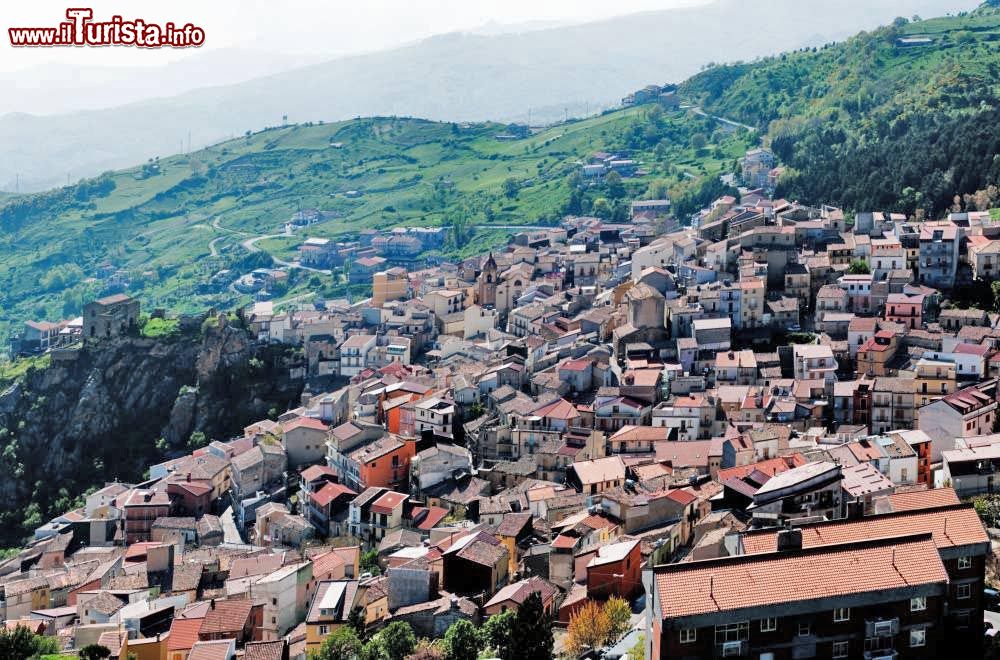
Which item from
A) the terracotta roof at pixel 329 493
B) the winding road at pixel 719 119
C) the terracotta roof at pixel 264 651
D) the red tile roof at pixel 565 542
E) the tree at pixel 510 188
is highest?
the winding road at pixel 719 119

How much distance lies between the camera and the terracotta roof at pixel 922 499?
2491cm

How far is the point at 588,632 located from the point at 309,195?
97.2 metres

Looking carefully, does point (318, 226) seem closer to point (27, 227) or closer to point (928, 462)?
point (27, 227)

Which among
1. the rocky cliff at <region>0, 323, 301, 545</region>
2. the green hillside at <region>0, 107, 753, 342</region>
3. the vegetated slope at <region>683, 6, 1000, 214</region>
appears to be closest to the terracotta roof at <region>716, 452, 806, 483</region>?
the rocky cliff at <region>0, 323, 301, 545</region>

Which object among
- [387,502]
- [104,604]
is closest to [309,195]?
[387,502]

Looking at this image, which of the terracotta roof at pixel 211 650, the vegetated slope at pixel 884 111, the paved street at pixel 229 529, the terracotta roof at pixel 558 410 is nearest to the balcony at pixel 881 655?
the terracotta roof at pixel 211 650

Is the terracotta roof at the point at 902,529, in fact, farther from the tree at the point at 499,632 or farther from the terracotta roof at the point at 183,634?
the terracotta roof at the point at 183,634

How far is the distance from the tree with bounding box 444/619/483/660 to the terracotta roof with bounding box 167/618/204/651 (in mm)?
6825

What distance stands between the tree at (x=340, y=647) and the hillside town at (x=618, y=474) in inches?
43.1

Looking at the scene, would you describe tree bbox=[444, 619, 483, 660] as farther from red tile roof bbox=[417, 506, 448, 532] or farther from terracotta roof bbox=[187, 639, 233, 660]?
red tile roof bbox=[417, 506, 448, 532]

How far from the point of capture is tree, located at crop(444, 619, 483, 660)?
25812mm

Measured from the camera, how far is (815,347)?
40906 millimetres

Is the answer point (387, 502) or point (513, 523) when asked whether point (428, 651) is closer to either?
point (513, 523)

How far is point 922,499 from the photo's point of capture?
25344 mm
